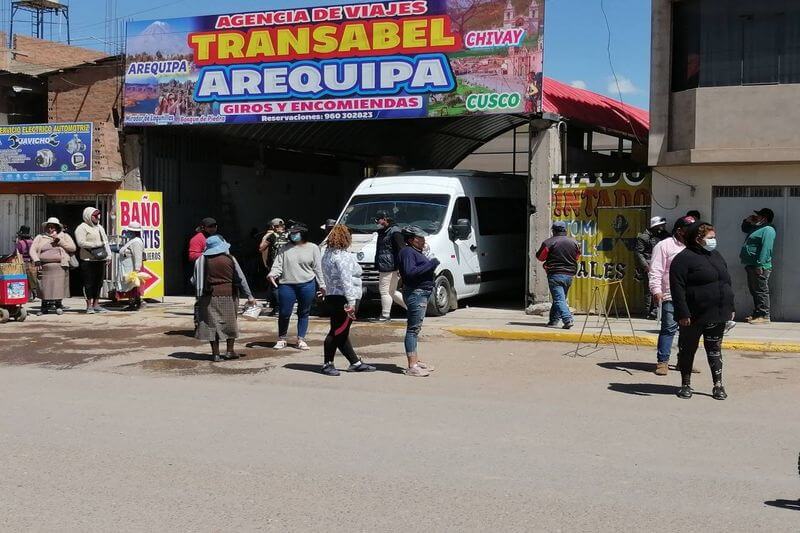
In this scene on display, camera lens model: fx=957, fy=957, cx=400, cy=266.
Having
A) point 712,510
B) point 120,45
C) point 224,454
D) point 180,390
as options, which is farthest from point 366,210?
point 712,510

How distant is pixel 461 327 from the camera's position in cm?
1452

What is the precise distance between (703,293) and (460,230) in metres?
7.68

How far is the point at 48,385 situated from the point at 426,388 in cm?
390

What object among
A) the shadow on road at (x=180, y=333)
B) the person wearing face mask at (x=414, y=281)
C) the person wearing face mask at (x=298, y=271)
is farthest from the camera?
the shadow on road at (x=180, y=333)

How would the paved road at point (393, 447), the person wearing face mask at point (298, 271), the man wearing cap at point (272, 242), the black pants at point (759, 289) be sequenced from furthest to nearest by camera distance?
the man wearing cap at point (272, 242), the black pants at point (759, 289), the person wearing face mask at point (298, 271), the paved road at point (393, 447)

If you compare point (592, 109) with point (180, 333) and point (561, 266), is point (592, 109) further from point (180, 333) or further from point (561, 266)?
point (180, 333)

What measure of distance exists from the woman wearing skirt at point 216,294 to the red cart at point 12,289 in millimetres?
5949

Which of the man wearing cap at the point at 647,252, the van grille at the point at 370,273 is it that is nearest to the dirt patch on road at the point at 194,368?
the van grille at the point at 370,273

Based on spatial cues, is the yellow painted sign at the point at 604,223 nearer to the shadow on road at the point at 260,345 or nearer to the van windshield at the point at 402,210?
the van windshield at the point at 402,210

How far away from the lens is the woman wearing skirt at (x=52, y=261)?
1705cm

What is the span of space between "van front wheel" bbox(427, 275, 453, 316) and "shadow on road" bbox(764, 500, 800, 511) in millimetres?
10304

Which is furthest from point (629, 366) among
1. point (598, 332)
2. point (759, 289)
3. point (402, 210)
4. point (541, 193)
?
point (402, 210)

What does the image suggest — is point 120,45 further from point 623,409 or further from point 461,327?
point 623,409

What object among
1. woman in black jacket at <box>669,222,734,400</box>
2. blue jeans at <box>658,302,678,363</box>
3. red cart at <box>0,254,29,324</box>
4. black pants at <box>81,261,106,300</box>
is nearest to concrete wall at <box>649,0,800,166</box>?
blue jeans at <box>658,302,678,363</box>
